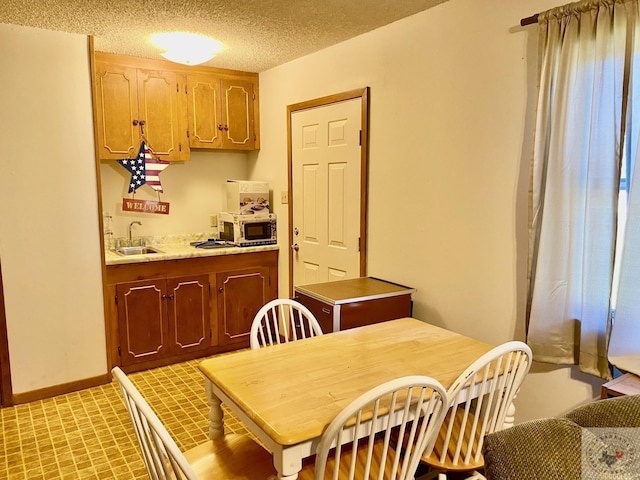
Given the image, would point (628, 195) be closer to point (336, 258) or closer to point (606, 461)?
point (606, 461)

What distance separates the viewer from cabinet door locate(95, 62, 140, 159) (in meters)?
3.59

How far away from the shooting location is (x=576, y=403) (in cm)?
219

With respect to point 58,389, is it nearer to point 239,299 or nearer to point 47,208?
point 47,208

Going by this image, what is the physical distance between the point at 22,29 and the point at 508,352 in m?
3.29

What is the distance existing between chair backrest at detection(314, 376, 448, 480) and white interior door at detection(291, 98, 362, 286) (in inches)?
72.6

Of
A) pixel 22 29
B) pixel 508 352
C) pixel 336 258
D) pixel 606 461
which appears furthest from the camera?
pixel 336 258

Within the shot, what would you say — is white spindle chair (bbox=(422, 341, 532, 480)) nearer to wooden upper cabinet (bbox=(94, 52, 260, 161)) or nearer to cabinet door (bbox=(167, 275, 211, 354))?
cabinet door (bbox=(167, 275, 211, 354))

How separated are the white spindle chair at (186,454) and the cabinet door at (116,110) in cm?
261

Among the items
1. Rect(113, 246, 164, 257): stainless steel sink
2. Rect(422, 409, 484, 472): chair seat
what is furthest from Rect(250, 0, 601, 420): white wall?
Rect(113, 246, 164, 257): stainless steel sink

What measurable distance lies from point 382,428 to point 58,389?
2642mm

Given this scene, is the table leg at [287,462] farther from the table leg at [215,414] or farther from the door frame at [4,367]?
the door frame at [4,367]

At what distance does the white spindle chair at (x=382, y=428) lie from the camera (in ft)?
4.43

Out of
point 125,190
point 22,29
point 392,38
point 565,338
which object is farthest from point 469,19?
point 125,190

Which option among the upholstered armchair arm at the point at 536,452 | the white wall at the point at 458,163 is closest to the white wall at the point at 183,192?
→ the white wall at the point at 458,163
